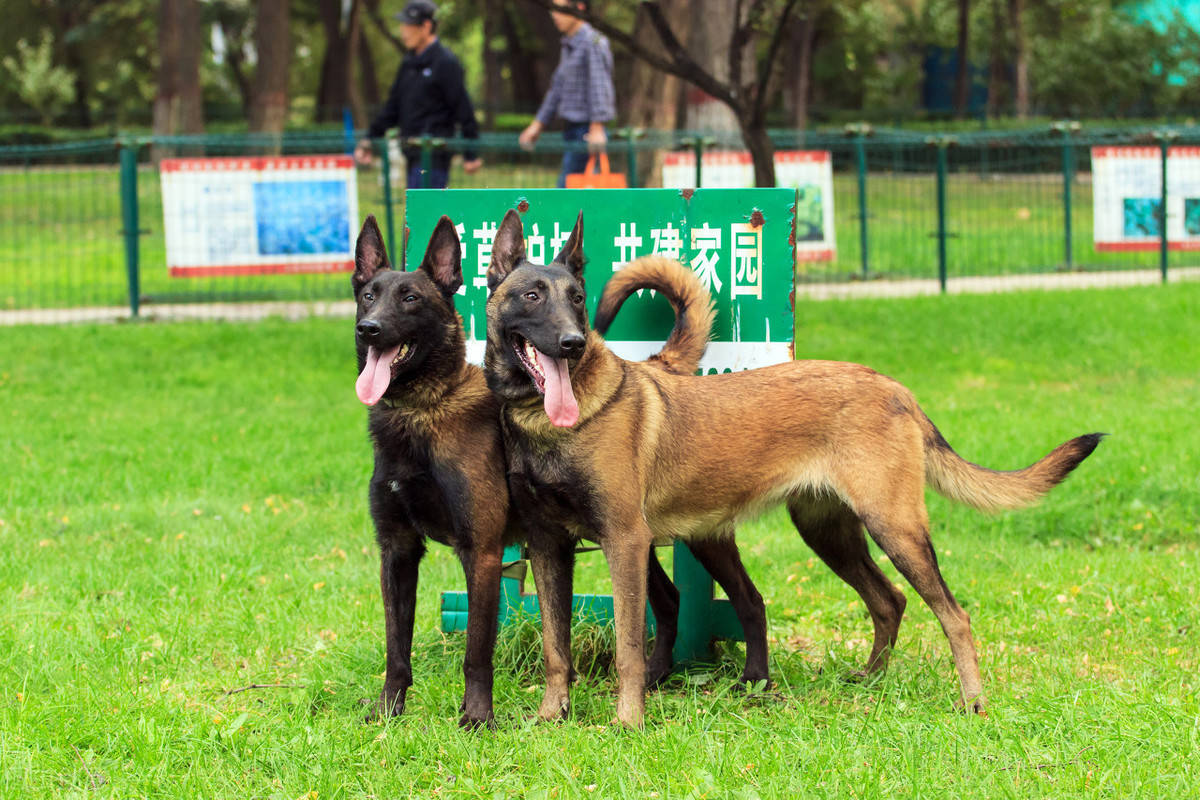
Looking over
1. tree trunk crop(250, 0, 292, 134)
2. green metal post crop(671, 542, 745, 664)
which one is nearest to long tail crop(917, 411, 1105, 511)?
green metal post crop(671, 542, 745, 664)

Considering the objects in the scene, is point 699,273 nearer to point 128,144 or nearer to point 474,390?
point 474,390

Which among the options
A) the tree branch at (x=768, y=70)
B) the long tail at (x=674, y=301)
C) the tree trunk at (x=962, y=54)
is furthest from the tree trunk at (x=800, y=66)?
the long tail at (x=674, y=301)

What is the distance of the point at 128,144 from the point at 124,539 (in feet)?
24.4

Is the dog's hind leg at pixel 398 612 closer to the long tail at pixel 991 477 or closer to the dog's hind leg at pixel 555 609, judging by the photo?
the dog's hind leg at pixel 555 609

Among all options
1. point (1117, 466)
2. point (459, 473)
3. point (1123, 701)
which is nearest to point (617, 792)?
point (459, 473)

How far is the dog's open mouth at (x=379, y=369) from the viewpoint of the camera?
4160 mm

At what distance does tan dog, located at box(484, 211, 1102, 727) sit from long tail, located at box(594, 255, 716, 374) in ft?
0.63

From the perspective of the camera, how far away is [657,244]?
4977 millimetres

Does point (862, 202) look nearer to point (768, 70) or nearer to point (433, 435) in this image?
point (768, 70)

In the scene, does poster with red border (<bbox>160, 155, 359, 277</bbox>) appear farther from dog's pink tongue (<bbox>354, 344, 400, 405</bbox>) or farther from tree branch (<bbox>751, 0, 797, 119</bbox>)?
dog's pink tongue (<bbox>354, 344, 400, 405</bbox>)

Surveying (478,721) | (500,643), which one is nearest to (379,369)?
(478,721)

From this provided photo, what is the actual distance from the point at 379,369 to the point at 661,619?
4.97 feet

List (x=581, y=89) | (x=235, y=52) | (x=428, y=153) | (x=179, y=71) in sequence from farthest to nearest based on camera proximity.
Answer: (x=235, y=52), (x=179, y=71), (x=581, y=89), (x=428, y=153)

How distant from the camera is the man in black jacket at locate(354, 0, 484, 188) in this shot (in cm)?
1217
